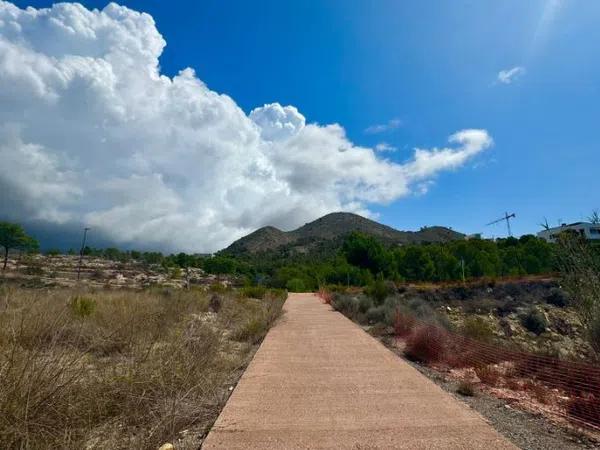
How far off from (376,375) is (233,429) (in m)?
3.32

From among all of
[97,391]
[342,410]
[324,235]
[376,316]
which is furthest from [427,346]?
[324,235]

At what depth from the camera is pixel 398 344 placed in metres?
11.4

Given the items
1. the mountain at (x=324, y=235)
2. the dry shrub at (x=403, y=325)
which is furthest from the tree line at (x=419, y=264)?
the mountain at (x=324, y=235)

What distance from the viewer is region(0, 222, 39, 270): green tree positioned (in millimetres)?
64312

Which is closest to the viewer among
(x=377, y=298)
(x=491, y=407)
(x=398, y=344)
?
(x=491, y=407)

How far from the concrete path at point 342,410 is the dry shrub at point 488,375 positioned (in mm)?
1186

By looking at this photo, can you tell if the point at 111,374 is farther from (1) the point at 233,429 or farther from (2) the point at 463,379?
(2) the point at 463,379

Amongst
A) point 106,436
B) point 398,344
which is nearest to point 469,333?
point 398,344

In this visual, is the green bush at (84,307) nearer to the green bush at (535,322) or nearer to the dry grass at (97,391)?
the dry grass at (97,391)

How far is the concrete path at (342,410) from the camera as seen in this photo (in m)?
4.14

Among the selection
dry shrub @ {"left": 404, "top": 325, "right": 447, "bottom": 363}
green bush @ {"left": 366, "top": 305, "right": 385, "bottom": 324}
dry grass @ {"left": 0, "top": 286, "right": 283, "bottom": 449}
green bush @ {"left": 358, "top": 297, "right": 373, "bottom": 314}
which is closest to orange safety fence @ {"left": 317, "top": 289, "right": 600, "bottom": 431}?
dry shrub @ {"left": 404, "top": 325, "right": 447, "bottom": 363}

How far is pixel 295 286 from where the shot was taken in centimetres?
4775

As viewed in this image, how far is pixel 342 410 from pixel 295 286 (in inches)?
1690

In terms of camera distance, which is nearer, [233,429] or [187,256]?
[233,429]
